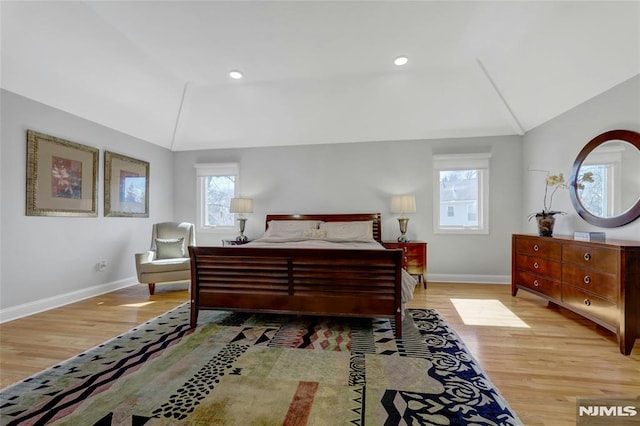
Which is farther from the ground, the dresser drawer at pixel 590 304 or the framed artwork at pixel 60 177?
the framed artwork at pixel 60 177

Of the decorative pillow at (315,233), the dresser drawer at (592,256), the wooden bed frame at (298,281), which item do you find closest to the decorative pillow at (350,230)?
the decorative pillow at (315,233)

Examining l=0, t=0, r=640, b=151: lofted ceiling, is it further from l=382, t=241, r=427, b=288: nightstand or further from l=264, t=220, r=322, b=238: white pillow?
l=382, t=241, r=427, b=288: nightstand

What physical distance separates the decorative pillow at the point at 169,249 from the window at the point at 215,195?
3.36 ft

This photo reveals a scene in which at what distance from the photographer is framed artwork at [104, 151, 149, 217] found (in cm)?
397

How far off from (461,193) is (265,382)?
4.16 meters

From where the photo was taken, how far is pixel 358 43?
9.87 feet

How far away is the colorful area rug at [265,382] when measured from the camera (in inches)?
56.9

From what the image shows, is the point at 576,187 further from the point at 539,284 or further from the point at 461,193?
the point at 461,193

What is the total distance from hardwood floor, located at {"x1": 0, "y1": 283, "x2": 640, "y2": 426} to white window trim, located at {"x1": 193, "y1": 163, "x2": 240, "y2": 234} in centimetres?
169

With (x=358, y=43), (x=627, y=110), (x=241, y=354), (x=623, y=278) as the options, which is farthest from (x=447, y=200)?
(x=241, y=354)

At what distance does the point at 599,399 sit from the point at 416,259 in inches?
102

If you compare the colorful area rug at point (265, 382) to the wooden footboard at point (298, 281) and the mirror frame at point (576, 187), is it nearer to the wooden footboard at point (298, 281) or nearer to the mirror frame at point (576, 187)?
the wooden footboard at point (298, 281)

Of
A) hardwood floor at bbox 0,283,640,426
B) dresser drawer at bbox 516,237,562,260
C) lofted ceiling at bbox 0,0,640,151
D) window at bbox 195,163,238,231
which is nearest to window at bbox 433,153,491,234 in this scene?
lofted ceiling at bbox 0,0,640,151

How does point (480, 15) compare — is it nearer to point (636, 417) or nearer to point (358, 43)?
point (358, 43)
